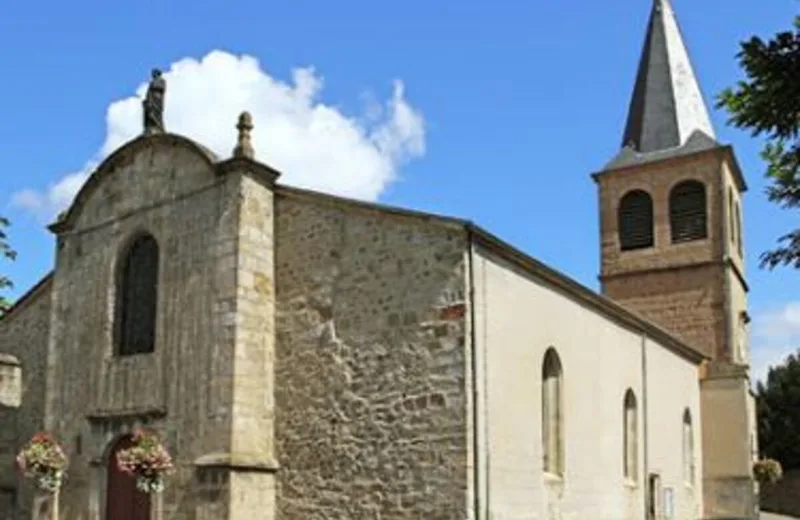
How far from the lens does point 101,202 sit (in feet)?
65.3

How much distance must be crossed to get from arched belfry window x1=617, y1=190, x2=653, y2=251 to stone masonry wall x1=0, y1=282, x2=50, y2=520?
18229 mm

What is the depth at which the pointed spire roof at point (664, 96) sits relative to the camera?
3325 centimetres

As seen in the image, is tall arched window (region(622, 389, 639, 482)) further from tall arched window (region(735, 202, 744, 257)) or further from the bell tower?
tall arched window (region(735, 202, 744, 257))

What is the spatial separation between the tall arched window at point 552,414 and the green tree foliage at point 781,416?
25360 millimetres

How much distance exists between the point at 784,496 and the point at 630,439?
19.3 meters

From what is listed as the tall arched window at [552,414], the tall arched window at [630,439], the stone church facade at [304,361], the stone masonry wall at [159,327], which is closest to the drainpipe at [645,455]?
the stone church facade at [304,361]

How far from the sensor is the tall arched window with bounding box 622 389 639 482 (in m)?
22.0

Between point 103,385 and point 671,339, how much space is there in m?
14.3

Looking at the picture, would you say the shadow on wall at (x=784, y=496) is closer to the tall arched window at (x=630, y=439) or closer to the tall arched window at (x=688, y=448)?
the tall arched window at (x=688, y=448)

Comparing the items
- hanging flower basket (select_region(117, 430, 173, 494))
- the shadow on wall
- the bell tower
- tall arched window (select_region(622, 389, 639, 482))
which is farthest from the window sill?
the shadow on wall

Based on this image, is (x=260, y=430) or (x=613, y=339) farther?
(x=613, y=339)

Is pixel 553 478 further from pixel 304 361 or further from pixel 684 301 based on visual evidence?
pixel 684 301

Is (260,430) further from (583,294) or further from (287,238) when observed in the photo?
(583,294)

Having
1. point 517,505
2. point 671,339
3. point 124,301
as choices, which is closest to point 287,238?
point 124,301
